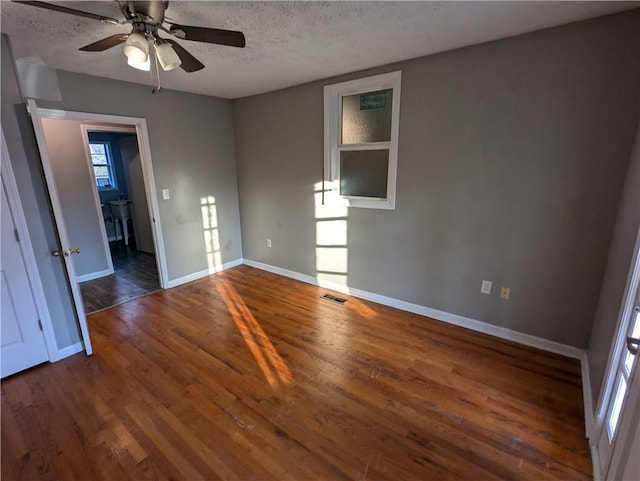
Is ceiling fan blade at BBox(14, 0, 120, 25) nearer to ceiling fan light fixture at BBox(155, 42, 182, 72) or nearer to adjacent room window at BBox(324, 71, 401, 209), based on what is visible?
ceiling fan light fixture at BBox(155, 42, 182, 72)

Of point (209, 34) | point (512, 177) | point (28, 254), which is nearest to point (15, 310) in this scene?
point (28, 254)

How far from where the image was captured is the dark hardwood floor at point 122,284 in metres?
3.52

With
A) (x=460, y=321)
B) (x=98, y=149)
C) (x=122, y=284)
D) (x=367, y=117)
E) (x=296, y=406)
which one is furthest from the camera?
(x=98, y=149)

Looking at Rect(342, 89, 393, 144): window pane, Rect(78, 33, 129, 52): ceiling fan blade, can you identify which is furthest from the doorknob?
Rect(78, 33, 129, 52): ceiling fan blade

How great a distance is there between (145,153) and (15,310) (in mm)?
1952

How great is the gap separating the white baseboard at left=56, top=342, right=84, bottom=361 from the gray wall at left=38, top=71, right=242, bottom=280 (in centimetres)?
138

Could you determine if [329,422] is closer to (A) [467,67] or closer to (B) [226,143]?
(A) [467,67]

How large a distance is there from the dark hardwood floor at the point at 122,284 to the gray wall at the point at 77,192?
0.31 m

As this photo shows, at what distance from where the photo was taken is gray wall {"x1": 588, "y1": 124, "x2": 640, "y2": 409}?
65.4 inches

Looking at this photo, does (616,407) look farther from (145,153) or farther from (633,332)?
(145,153)

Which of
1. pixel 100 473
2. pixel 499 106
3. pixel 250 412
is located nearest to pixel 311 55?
pixel 499 106

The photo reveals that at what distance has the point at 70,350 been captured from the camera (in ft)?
8.29

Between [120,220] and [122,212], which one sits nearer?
[122,212]

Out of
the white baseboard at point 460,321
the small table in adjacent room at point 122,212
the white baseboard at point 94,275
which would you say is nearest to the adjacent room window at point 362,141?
the white baseboard at point 460,321
